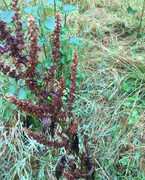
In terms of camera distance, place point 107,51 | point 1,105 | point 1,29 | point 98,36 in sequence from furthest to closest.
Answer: point 98,36 → point 107,51 → point 1,105 → point 1,29

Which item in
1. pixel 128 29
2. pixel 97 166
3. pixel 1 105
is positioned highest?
pixel 128 29

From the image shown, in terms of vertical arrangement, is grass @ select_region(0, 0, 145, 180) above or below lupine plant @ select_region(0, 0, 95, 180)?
below

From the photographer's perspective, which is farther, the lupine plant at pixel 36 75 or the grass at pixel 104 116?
the grass at pixel 104 116

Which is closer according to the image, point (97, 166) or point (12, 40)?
point (12, 40)

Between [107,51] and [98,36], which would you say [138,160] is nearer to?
[107,51]

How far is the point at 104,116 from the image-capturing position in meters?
1.57

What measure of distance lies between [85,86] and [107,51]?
53 centimetres

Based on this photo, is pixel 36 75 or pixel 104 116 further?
pixel 104 116

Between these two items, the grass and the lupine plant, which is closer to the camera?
the lupine plant

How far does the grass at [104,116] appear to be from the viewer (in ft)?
4.35

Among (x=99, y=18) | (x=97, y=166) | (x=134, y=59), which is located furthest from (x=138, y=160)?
(x=99, y=18)

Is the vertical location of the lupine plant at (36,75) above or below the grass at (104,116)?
above

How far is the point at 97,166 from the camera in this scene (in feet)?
4.42

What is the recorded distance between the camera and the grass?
133cm
